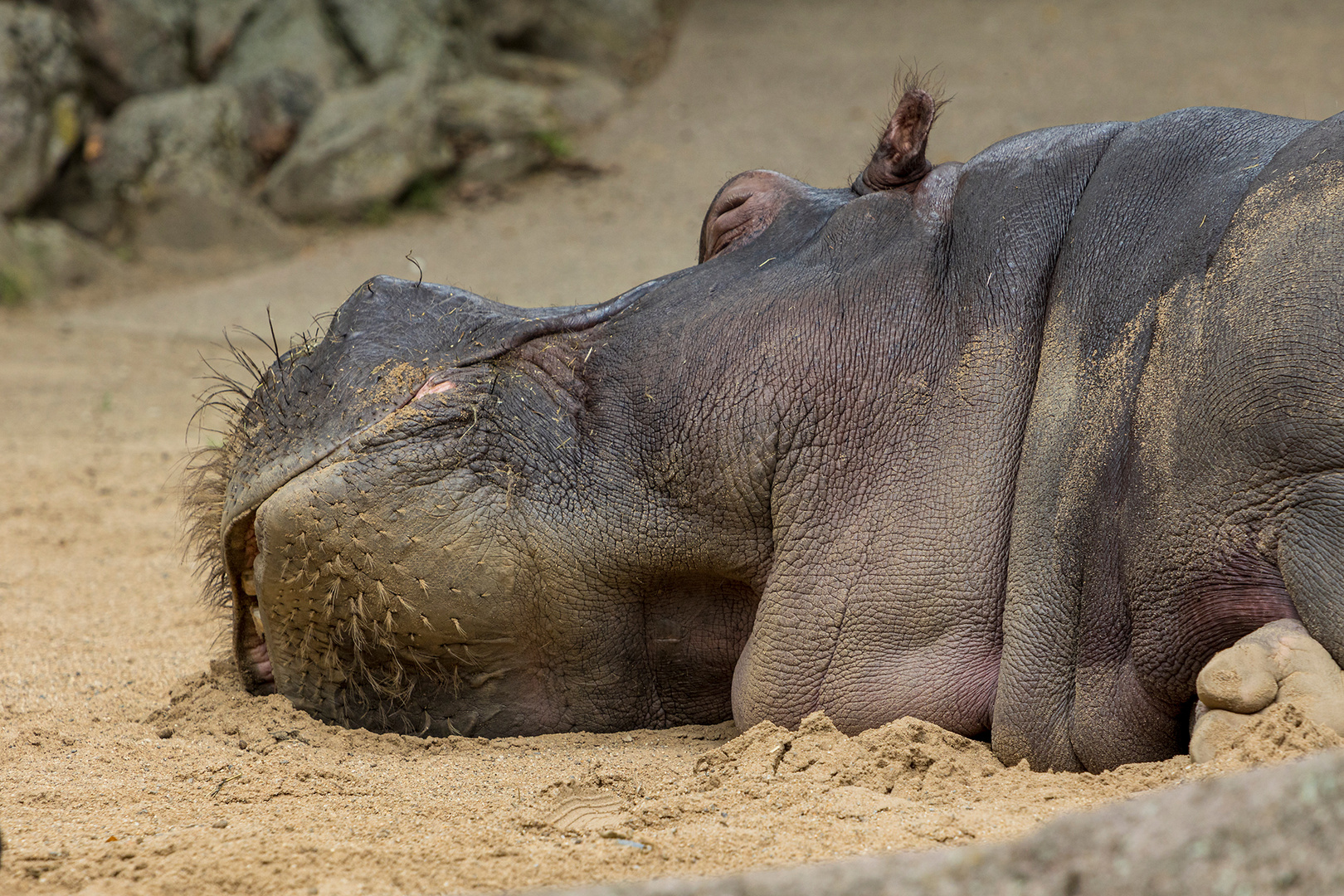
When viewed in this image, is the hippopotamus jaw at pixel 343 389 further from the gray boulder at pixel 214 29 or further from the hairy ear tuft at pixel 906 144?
the gray boulder at pixel 214 29

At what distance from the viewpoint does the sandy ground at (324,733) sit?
171 centimetres

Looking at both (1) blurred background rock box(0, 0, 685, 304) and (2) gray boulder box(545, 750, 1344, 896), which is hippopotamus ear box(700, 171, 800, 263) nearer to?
(2) gray boulder box(545, 750, 1344, 896)

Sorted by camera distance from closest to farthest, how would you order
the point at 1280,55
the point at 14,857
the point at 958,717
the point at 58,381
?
the point at 14,857 < the point at 958,717 < the point at 58,381 < the point at 1280,55

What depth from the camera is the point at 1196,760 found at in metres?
1.82

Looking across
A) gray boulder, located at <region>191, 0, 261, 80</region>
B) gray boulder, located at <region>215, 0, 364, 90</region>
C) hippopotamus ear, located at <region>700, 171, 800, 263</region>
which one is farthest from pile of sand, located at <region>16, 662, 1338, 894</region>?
gray boulder, located at <region>191, 0, 261, 80</region>

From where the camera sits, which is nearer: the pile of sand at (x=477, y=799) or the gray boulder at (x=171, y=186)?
the pile of sand at (x=477, y=799)

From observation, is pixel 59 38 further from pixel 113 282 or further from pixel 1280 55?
pixel 1280 55

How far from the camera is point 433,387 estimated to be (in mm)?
2377

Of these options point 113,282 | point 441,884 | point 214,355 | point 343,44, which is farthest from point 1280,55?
point 441,884

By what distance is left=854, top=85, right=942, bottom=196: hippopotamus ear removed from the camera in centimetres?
243

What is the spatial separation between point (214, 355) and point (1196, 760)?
24.0ft

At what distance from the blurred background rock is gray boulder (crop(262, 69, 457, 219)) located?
1cm

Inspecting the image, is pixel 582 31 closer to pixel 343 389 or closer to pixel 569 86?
pixel 569 86

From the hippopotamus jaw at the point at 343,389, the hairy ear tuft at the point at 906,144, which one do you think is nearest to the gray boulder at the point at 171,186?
the hippopotamus jaw at the point at 343,389
